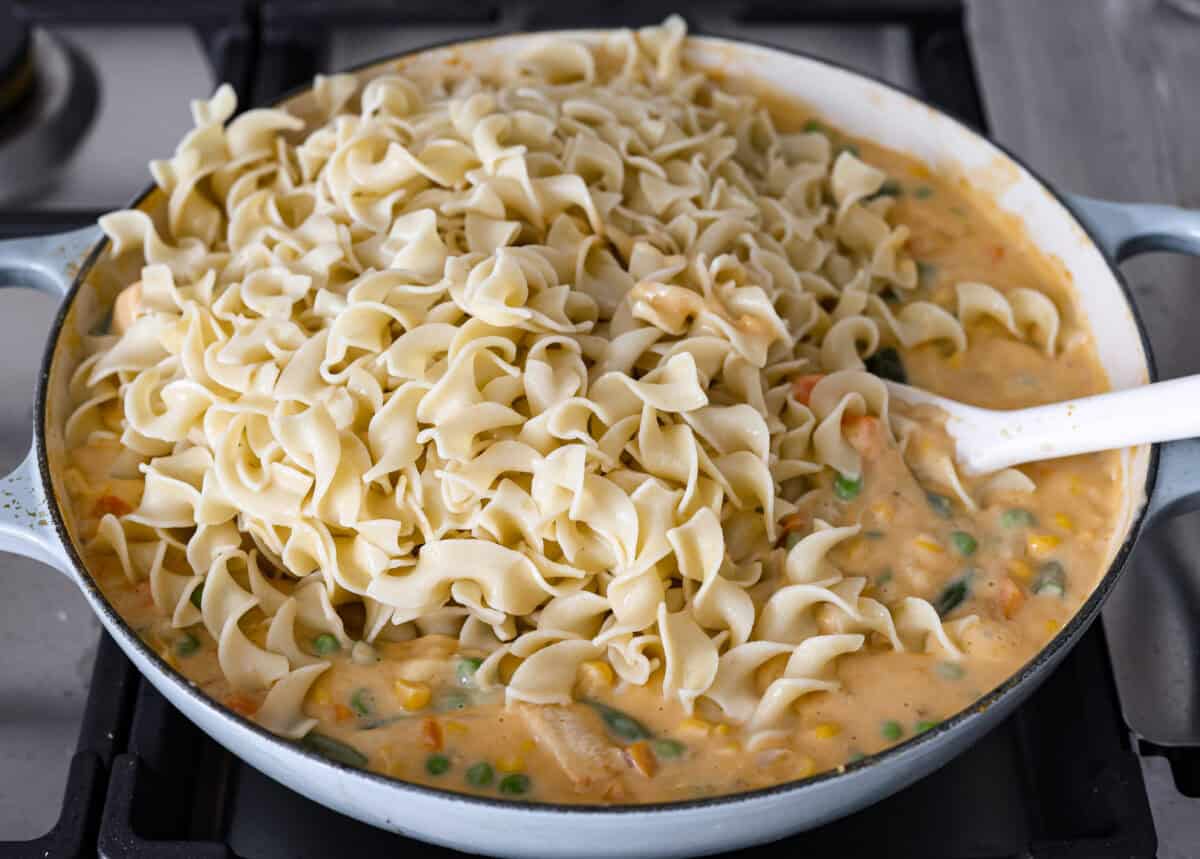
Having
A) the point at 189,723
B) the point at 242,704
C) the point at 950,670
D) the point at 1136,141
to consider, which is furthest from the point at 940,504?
the point at 1136,141

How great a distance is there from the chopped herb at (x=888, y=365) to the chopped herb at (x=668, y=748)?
0.82 m

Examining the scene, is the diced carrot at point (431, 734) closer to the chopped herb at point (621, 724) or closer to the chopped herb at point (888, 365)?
the chopped herb at point (621, 724)

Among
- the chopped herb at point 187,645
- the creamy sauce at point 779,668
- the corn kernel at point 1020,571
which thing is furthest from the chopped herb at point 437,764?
the corn kernel at point 1020,571

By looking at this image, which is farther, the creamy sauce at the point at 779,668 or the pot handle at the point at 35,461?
the pot handle at the point at 35,461

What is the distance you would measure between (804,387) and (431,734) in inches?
33.3

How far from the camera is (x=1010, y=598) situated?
2047 millimetres

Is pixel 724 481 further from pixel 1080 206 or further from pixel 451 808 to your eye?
pixel 1080 206

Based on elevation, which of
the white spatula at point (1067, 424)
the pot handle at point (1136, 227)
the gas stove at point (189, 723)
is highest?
the pot handle at point (1136, 227)

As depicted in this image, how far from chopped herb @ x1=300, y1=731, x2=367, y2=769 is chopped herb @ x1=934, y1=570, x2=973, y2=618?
34.0 inches

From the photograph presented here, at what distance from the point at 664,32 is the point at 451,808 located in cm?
172

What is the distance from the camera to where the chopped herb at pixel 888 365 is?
7.85 ft

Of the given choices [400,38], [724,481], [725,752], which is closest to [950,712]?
[725,752]

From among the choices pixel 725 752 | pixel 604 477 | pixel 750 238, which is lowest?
pixel 725 752

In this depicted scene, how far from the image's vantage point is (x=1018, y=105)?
11.2ft
